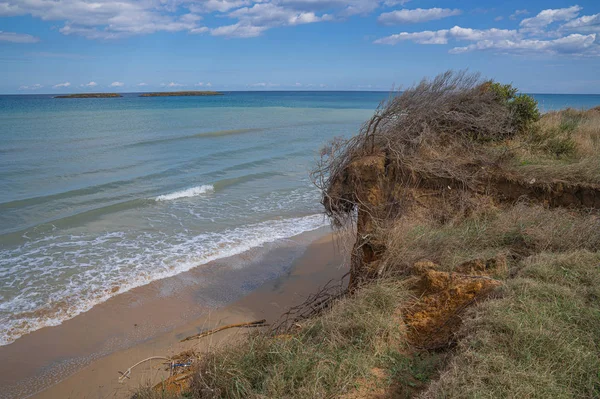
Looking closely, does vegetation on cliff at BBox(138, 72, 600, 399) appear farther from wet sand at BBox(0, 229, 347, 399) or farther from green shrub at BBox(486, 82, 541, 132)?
wet sand at BBox(0, 229, 347, 399)

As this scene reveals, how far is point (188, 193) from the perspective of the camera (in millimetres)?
14750

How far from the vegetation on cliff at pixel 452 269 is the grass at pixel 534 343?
13mm

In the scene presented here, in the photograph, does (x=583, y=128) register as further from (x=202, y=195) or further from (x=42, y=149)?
(x=42, y=149)

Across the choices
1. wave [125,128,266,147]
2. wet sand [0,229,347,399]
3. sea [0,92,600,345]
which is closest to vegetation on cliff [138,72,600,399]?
wet sand [0,229,347,399]

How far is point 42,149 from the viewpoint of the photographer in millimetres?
21797

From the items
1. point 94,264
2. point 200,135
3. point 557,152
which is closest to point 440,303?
point 557,152

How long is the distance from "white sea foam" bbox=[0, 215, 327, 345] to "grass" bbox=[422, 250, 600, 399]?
5553 mm

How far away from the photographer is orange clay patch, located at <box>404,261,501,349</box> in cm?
448

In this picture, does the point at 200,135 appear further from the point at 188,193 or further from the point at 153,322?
the point at 153,322

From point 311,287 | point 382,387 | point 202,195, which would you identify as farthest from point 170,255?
point 382,387

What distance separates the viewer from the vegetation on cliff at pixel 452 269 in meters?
3.59

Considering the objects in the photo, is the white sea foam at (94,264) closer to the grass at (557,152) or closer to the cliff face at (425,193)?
the cliff face at (425,193)

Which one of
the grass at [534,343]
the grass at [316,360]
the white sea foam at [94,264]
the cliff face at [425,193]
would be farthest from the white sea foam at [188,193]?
the grass at [534,343]

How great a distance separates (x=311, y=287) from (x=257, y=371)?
463 centimetres
